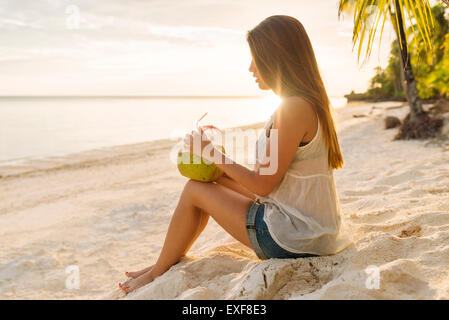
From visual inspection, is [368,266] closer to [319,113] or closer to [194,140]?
[319,113]

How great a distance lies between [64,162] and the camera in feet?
34.4

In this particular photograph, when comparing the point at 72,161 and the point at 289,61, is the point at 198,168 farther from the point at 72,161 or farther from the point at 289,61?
the point at 72,161

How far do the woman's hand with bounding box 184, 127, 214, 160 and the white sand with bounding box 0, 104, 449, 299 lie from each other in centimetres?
67

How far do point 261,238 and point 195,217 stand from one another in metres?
0.41

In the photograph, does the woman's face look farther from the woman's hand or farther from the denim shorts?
the denim shorts

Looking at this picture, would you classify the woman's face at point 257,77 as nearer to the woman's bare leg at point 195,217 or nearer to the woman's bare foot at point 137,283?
the woman's bare leg at point 195,217

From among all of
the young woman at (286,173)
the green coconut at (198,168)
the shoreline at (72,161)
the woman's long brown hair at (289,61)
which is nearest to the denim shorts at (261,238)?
the young woman at (286,173)

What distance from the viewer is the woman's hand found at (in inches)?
81.6

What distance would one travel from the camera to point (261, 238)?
204 cm

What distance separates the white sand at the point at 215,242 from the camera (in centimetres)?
181

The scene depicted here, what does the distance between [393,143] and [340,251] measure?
6253mm

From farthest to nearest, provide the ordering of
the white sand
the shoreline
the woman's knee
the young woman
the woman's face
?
the shoreline, the woman's knee, the woman's face, the young woman, the white sand

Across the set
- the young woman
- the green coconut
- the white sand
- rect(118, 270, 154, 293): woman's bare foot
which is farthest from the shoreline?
the young woman
